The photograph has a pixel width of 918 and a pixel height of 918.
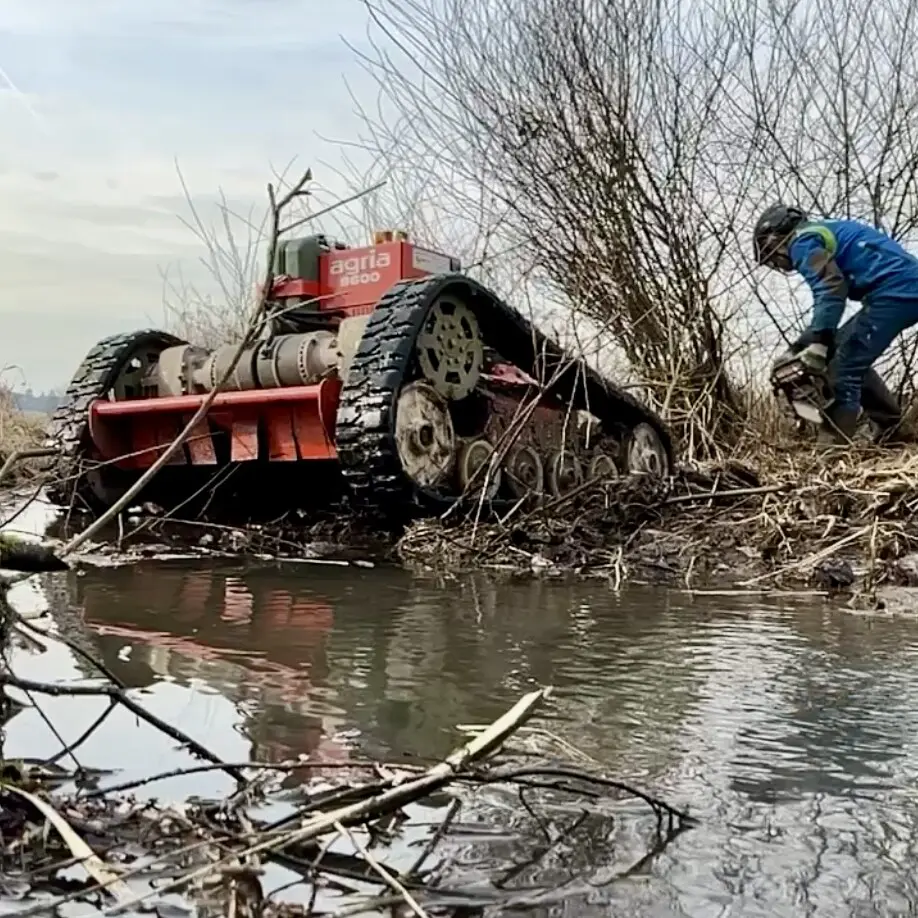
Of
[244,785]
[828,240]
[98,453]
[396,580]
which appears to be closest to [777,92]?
[828,240]

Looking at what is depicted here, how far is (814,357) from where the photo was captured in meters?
7.36

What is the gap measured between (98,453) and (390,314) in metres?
2.03

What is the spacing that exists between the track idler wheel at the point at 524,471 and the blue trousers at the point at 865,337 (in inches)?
75.1

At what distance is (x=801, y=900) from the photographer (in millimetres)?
1521

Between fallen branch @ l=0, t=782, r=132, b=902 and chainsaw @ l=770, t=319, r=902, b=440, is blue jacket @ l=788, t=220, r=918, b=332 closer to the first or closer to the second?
chainsaw @ l=770, t=319, r=902, b=440

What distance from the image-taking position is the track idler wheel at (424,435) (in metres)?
5.74

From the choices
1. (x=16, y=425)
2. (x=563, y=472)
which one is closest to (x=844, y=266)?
(x=563, y=472)

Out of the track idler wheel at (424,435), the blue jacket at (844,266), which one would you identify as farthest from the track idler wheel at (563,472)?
the blue jacket at (844,266)

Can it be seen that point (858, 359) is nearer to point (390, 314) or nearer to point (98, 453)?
point (390, 314)

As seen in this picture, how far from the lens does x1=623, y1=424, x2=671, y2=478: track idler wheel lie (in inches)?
312

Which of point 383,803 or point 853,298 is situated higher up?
point 853,298

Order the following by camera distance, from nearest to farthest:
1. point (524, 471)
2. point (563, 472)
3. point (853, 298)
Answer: point (524, 471), point (563, 472), point (853, 298)

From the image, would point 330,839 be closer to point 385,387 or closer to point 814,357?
point 385,387

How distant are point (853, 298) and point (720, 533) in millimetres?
2696
